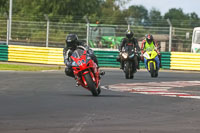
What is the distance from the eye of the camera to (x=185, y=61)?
99.2 ft

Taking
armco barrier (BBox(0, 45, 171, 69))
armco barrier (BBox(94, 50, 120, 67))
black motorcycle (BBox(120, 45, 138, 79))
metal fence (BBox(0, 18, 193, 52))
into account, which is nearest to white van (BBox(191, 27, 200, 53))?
metal fence (BBox(0, 18, 193, 52))

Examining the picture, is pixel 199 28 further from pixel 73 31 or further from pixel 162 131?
pixel 162 131

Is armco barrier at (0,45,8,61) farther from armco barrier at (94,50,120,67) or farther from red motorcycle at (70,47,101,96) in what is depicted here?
red motorcycle at (70,47,101,96)

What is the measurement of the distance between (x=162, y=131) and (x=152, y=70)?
1459cm

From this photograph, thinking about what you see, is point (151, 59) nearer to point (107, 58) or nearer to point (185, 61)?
point (185, 61)

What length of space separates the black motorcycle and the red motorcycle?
24.6 ft

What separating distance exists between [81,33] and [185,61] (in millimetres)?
6015

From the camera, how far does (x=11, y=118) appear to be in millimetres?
8922

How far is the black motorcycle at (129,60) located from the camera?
2094 cm

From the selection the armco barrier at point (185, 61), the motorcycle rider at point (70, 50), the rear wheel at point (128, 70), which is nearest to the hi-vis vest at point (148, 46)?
the rear wheel at point (128, 70)

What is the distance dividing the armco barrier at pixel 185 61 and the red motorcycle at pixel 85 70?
17.2 meters

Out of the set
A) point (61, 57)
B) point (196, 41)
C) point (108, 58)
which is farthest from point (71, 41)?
point (196, 41)

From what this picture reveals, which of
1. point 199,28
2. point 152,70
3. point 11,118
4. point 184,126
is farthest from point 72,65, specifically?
point 199,28

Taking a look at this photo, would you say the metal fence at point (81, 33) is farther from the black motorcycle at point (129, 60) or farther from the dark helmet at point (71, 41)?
the dark helmet at point (71, 41)
